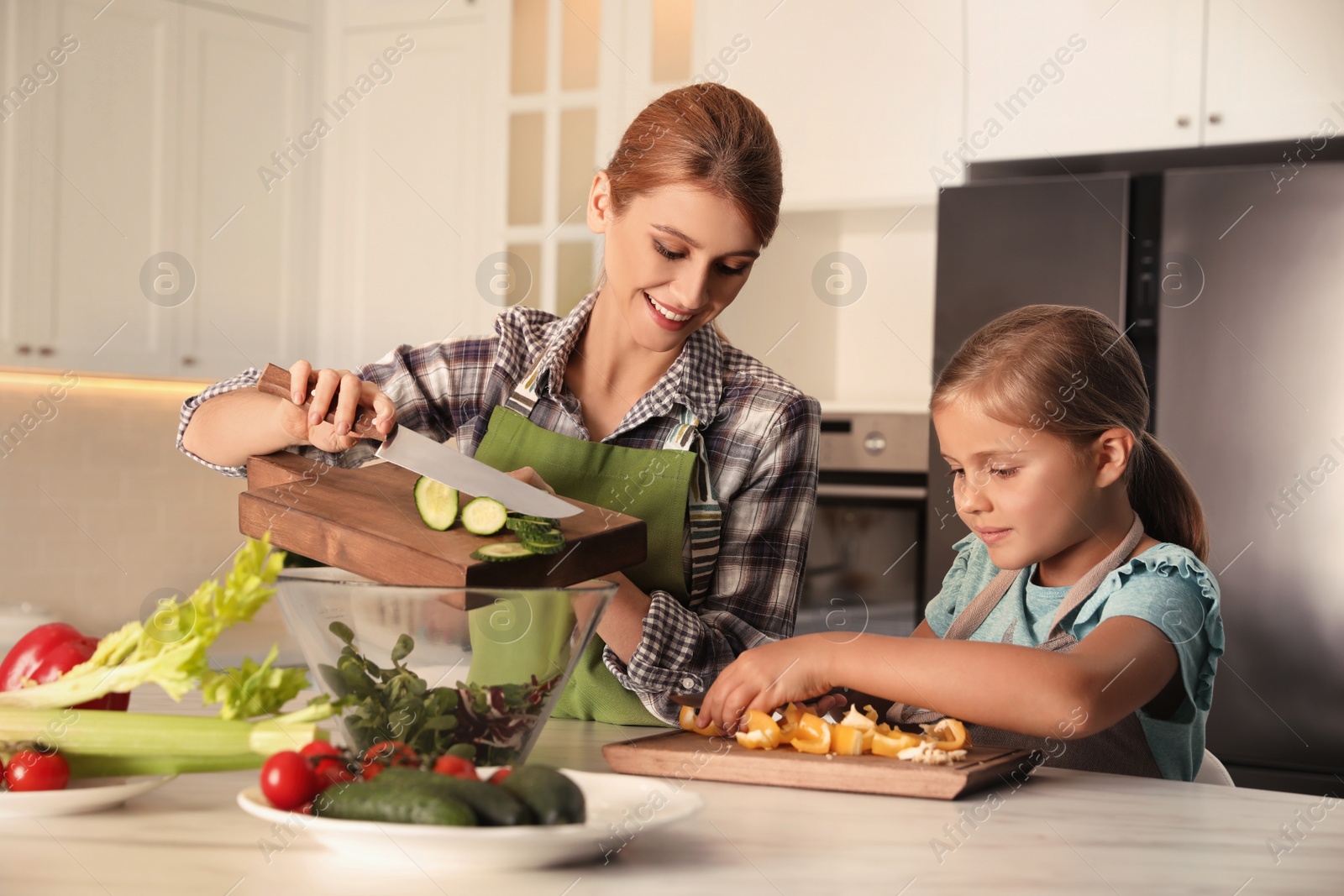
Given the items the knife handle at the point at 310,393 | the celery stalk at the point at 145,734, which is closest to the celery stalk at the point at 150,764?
the celery stalk at the point at 145,734

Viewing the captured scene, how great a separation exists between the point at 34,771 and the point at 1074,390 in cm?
104

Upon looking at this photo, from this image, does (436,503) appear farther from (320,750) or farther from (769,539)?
(769,539)

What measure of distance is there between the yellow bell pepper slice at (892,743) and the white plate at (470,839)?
274 millimetres

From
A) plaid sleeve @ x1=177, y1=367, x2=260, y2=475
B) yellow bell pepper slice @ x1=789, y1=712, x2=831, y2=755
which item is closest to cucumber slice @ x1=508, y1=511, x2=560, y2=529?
yellow bell pepper slice @ x1=789, y1=712, x2=831, y2=755

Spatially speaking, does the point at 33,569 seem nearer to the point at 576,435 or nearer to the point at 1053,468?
the point at 576,435

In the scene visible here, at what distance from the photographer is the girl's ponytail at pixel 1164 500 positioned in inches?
54.3

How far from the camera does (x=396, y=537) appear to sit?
93 centimetres

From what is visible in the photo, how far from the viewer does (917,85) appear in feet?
8.98

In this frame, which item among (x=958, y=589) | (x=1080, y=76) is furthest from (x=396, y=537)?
(x=1080, y=76)

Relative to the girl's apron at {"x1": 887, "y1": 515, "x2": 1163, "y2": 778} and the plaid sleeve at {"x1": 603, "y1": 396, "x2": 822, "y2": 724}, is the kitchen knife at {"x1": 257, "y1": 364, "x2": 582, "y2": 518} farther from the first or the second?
the girl's apron at {"x1": 887, "y1": 515, "x2": 1163, "y2": 778}

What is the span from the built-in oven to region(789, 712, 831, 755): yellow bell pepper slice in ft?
5.26

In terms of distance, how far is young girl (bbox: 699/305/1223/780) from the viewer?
1.05 m

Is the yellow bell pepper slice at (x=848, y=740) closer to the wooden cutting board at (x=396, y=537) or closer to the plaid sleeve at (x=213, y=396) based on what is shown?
the wooden cutting board at (x=396, y=537)

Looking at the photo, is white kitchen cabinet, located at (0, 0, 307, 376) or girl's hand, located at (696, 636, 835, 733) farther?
white kitchen cabinet, located at (0, 0, 307, 376)
